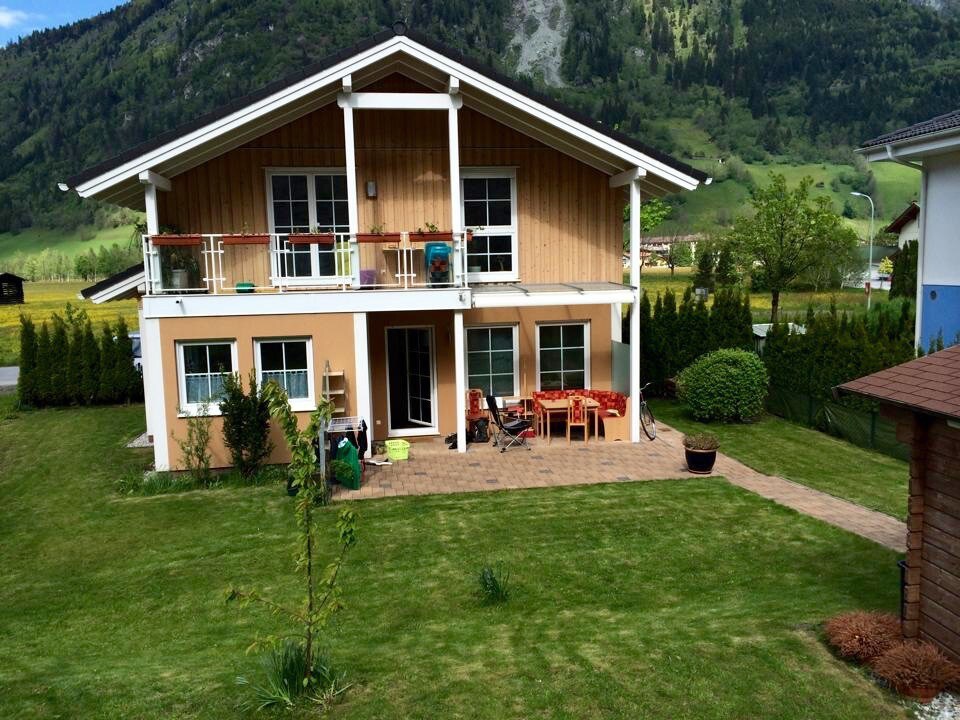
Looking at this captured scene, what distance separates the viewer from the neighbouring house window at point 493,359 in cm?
1527

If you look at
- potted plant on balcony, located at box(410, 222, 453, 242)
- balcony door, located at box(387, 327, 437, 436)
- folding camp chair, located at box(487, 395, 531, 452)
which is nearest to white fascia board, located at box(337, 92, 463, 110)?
potted plant on balcony, located at box(410, 222, 453, 242)

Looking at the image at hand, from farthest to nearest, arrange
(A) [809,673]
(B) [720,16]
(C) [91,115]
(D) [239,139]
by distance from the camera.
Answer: (B) [720,16], (C) [91,115], (D) [239,139], (A) [809,673]

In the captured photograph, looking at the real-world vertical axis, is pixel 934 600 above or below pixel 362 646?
above

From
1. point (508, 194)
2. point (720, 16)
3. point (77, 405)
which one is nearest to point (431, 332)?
A: point (508, 194)

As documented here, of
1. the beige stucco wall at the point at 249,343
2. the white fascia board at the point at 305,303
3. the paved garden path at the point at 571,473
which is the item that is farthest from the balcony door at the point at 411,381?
the beige stucco wall at the point at 249,343

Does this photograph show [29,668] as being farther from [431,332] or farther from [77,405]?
[77,405]

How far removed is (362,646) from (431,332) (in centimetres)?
890

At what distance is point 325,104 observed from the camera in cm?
1379

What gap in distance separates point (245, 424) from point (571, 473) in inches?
217

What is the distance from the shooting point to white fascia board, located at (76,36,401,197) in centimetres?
1215

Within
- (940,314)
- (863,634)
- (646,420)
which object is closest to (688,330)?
(646,420)

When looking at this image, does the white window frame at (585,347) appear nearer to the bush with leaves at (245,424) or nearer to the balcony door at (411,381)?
the balcony door at (411,381)

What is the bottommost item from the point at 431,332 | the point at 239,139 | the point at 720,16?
the point at 431,332

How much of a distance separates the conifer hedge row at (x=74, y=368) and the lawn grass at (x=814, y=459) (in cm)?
1488
